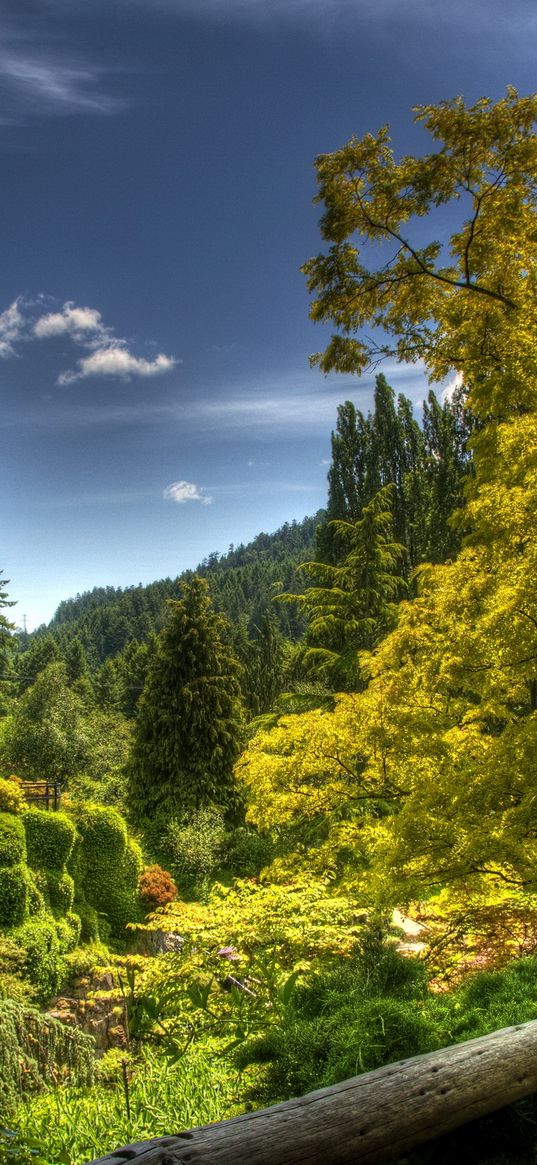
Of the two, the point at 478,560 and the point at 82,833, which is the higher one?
the point at 478,560

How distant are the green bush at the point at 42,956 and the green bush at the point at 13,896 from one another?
0.69 ft

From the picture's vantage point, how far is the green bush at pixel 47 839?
438 inches

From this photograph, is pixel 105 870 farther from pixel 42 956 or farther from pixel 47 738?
pixel 47 738

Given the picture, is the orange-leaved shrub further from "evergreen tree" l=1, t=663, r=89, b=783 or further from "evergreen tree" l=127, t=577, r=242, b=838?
"evergreen tree" l=1, t=663, r=89, b=783

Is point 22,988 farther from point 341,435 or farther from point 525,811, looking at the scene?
point 341,435

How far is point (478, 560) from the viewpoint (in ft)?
17.0

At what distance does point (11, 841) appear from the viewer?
401 inches

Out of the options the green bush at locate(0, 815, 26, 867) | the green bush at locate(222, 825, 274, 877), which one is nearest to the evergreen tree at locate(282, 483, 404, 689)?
the green bush at locate(222, 825, 274, 877)

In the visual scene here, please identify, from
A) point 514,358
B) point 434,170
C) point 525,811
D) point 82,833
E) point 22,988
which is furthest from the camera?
point 82,833

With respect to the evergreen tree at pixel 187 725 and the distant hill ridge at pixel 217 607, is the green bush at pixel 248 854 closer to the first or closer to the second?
the evergreen tree at pixel 187 725

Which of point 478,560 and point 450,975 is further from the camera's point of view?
point 450,975

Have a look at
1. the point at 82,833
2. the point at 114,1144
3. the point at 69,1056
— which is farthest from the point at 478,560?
the point at 82,833

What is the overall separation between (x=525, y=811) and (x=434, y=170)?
6109 millimetres

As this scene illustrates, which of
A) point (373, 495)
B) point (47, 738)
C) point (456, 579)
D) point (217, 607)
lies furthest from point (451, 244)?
point (217, 607)
